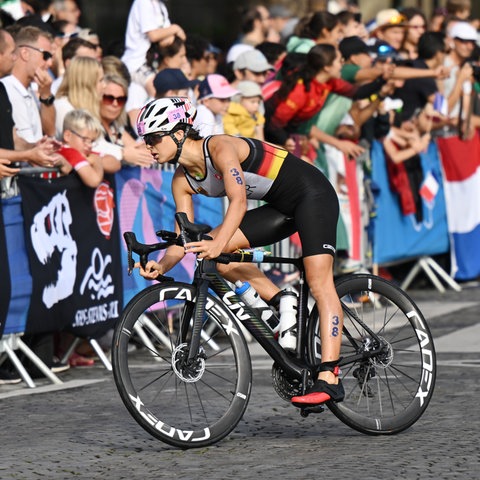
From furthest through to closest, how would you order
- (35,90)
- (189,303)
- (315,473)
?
(35,90) → (189,303) → (315,473)

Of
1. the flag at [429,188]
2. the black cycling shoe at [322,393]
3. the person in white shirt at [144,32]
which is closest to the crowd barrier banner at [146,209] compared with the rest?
the person in white shirt at [144,32]

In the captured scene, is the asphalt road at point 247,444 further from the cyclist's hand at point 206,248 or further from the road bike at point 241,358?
the cyclist's hand at point 206,248

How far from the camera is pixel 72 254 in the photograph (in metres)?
10.1

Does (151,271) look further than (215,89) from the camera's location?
Result: No

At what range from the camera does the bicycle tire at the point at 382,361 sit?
754 cm

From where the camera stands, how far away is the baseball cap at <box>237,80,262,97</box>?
40.5 ft

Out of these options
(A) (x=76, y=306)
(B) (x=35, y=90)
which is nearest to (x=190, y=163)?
(A) (x=76, y=306)

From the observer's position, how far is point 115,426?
26.1ft

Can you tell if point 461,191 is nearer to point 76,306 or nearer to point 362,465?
point 76,306

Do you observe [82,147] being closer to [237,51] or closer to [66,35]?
[66,35]

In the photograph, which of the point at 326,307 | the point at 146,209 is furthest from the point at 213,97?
the point at 326,307

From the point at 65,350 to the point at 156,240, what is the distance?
52.8 inches

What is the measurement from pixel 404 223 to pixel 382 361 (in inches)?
290

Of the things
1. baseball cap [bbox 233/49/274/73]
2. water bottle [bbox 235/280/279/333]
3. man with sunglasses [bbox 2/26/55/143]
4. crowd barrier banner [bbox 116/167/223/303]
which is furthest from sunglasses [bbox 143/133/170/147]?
baseball cap [bbox 233/49/274/73]
